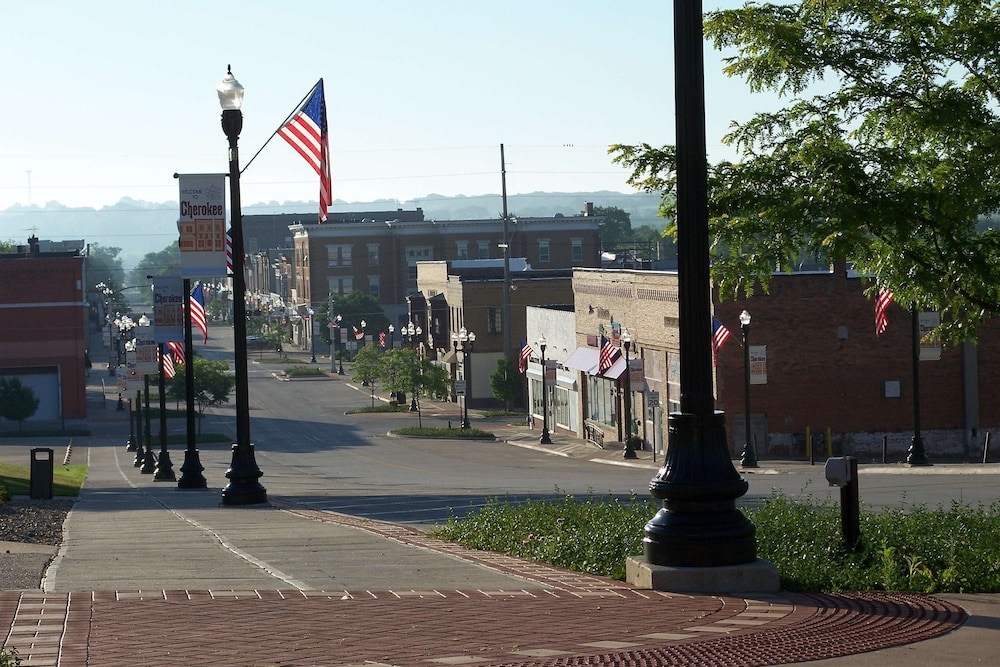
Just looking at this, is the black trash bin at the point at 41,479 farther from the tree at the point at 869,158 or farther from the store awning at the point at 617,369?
the store awning at the point at 617,369

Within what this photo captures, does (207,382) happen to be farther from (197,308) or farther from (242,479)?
(242,479)

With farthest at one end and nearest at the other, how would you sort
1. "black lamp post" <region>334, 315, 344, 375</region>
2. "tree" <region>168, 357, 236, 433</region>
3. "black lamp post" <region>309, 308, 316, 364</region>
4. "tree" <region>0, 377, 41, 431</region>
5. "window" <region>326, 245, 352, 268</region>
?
"window" <region>326, 245, 352, 268</region>
"black lamp post" <region>309, 308, 316, 364</region>
"black lamp post" <region>334, 315, 344, 375</region>
"tree" <region>0, 377, 41, 431</region>
"tree" <region>168, 357, 236, 433</region>

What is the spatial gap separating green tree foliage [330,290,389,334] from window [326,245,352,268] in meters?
6.87

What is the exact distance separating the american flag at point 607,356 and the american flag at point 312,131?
30958mm

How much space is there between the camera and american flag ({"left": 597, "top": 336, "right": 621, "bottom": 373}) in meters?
52.6

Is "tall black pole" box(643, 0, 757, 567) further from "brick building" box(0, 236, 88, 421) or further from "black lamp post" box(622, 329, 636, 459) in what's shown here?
"brick building" box(0, 236, 88, 421)

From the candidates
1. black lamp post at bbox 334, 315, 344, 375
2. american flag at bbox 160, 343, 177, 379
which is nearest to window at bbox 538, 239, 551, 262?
black lamp post at bbox 334, 315, 344, 375

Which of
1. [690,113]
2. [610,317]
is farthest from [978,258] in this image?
[610,317]

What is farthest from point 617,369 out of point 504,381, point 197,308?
point 504,381

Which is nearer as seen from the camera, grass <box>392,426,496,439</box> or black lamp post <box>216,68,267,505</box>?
black lamp post <box>216,68,267,505</box>

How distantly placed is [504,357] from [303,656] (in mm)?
70457

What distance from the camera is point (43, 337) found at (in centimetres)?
7825

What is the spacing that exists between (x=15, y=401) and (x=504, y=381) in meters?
26.0

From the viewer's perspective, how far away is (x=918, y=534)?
1255 centimetres
